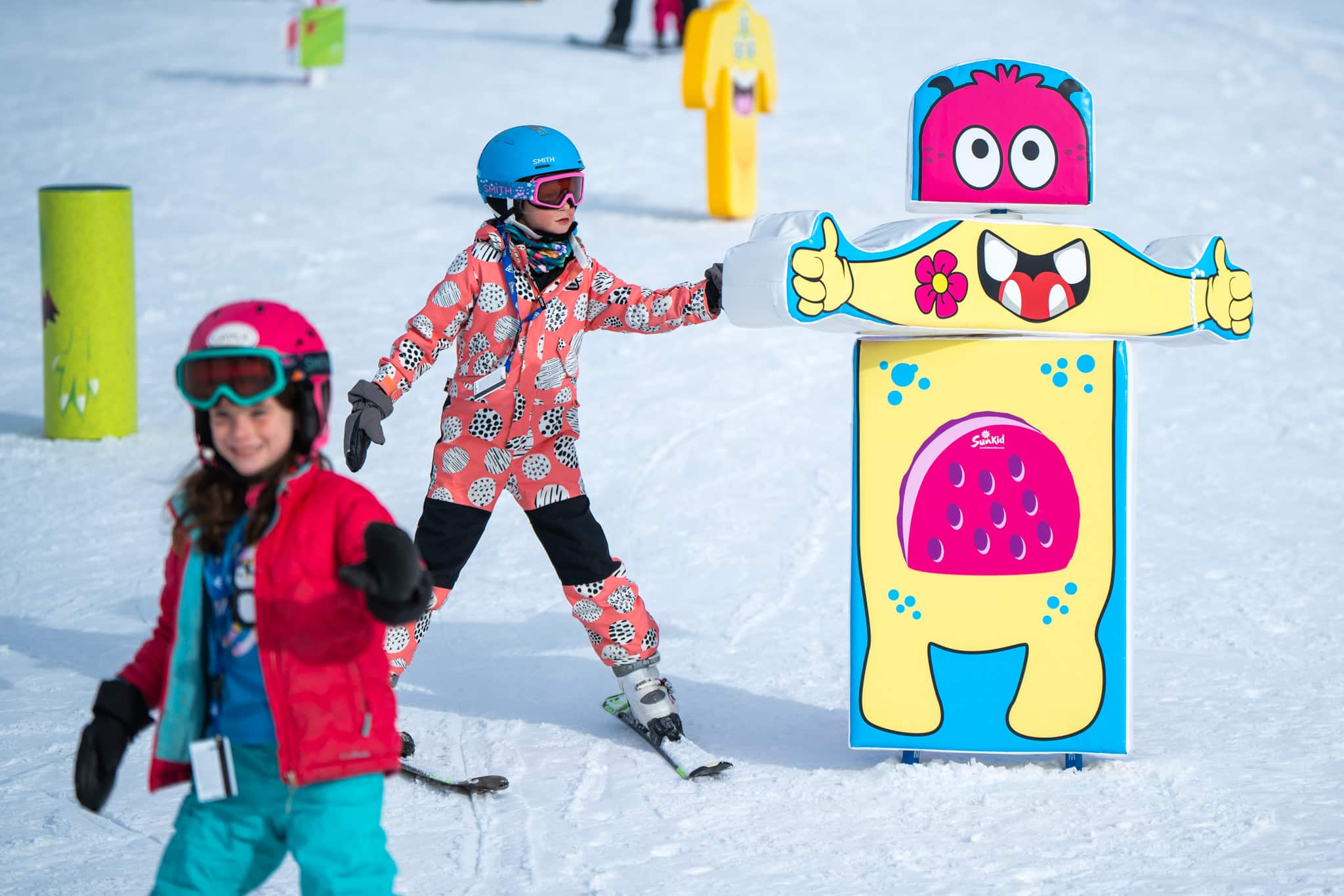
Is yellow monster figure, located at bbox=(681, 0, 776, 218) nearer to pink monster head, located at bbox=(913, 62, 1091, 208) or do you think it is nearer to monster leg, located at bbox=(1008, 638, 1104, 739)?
pink monster head, located at bbox=(913, 62, 1091, 208)

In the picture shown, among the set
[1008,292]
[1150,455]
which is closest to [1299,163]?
[1150,455]

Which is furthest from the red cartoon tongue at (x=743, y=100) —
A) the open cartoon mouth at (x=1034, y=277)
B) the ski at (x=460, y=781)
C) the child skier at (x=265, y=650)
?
the child skier at (x=265, y=650)

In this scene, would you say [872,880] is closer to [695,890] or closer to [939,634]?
[695,890]

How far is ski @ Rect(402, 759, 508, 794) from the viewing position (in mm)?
3855

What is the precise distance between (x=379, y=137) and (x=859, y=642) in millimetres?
9605

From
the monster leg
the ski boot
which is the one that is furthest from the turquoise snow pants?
the monster leg

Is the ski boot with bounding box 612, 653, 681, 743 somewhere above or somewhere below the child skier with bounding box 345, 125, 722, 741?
below

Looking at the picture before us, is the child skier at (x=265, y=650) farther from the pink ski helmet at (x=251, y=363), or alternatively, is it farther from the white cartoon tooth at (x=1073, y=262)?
the white cartoon tooth at (x=1073, y=262)

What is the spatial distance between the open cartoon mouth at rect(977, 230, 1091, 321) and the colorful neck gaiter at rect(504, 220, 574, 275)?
3.39 feet

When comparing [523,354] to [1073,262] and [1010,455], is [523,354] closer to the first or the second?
[1010,455]

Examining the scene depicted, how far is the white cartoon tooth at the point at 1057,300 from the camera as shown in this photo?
3.71 metres

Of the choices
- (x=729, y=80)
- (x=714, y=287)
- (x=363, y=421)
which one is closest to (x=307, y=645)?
(x=363, y=421)

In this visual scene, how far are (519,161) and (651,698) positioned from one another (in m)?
1.44

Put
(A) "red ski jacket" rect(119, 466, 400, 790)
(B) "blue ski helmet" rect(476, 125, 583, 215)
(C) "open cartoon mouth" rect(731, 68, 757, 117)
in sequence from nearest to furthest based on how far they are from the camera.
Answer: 1. (A) "red ski jacket" rect(119, 466, 400, 790)
2. (B) "blue ski helmet" rect(476, 125, 583, 215)
3. (C) "open cartoon mouth" rect(731, 68, 757, 117)
